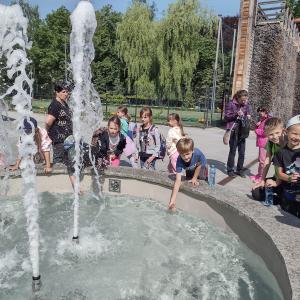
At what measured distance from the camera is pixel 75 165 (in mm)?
4199

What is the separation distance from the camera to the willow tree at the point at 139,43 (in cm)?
2581

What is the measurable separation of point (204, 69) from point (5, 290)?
42467 millimetres

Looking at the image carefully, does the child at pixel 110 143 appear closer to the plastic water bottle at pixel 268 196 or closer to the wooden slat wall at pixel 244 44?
the plastic water bottle at pixel 268 196

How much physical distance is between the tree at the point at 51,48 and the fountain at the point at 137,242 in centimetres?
3929

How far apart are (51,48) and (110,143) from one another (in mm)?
40163

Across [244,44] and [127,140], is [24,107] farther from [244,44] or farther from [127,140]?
[244,44]

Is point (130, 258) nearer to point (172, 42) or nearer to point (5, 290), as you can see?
point (5, 290)

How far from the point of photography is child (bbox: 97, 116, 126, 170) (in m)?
4.79

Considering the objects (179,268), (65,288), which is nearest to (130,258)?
(179,268)

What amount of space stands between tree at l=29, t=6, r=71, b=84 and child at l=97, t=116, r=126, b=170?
3861 cm

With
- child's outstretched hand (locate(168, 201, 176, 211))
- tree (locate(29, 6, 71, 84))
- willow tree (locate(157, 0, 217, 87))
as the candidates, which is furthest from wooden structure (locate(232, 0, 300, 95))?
tree (locate(29, 6, 71, 84))

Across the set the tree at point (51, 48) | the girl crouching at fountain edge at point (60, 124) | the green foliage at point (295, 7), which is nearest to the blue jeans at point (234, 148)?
the girl crouching at fountain edge at point (60, 124)

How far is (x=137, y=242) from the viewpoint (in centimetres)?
336

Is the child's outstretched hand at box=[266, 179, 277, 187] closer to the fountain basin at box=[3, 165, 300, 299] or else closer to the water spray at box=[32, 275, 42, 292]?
the fountain basin at box=[3, 165, 300, 299]
